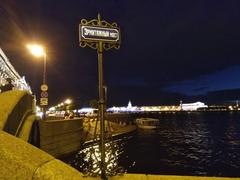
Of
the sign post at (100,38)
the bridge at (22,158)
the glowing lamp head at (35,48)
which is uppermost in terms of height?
the glowing lamp head at (35,48)

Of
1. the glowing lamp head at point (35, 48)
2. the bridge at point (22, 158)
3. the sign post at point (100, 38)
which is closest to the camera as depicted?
the bridge at point (22, 158)

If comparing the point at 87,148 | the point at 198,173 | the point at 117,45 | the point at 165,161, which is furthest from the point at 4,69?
the point at 117,45

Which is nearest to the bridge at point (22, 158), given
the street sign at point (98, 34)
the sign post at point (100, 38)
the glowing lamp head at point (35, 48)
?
the sign post at point (100, 38)

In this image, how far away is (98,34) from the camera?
18.8ft

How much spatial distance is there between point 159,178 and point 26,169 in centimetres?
254

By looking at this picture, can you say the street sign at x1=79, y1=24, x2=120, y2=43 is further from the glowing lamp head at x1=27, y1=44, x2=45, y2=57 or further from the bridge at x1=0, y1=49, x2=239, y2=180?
the glowing lamp head at x1=27, y1=44, x2=45, y2=57

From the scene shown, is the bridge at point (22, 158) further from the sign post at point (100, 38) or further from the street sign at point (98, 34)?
the street sign at point (98, 34)

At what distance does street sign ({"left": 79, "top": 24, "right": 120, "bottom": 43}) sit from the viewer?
222 inches

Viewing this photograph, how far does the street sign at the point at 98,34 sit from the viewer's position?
5.63 meters

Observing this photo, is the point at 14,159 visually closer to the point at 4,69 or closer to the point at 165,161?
the point at 165,161

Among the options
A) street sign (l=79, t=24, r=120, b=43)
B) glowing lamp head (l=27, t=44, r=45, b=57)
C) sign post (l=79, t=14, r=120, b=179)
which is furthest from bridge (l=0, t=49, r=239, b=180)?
glowing lamp head (l=27, t=44, r=45, b=57)

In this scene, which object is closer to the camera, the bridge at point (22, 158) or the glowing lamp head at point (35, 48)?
the bridge at point (22, 158)

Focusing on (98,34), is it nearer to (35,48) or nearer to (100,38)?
(100,38)

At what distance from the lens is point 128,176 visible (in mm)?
5125
